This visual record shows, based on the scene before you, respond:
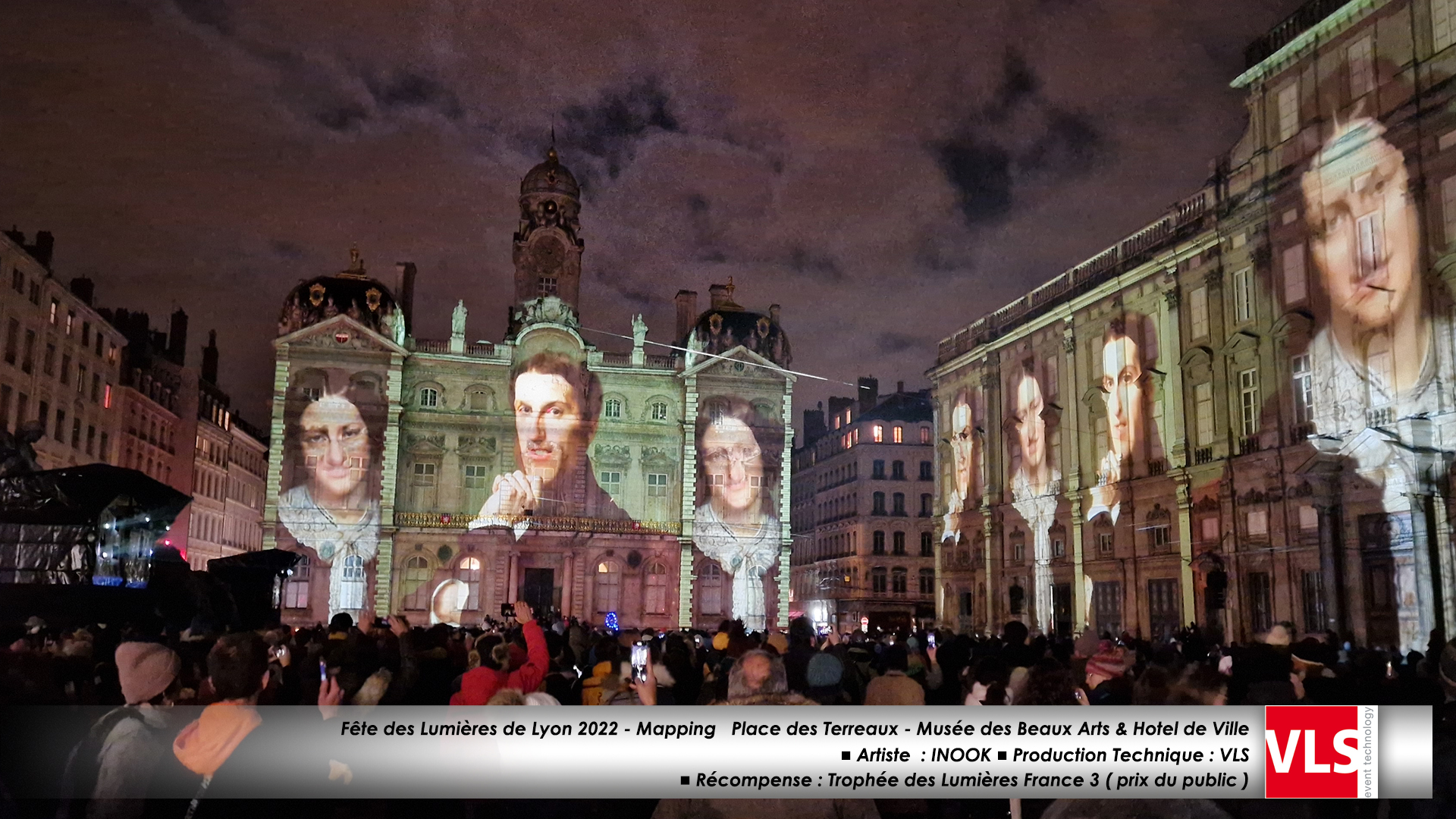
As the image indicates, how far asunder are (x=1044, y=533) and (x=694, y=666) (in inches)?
1343

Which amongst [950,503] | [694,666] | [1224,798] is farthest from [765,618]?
[1224,798]

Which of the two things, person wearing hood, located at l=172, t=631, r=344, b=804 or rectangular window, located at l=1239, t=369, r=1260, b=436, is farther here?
rectangular window, located at l=1239, t=369, r=1260, b=436

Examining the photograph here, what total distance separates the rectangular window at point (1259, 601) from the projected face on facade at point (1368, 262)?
6.06 metres

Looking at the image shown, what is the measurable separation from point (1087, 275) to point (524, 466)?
100ft

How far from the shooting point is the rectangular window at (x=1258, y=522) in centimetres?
3083

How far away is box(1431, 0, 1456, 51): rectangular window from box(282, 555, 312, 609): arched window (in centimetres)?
4971

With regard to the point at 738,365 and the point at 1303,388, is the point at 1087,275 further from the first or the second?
the point at 738,365

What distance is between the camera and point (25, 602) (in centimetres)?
1961

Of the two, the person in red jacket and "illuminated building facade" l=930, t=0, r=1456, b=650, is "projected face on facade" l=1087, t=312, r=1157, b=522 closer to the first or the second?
"illuminated building facade" l=930, t=0, r=1456, b=650

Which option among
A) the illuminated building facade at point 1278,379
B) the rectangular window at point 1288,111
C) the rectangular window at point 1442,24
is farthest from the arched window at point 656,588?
the rectangular window at point 1442,24

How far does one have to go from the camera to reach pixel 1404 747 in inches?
251

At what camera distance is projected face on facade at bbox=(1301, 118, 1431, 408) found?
25.9 m

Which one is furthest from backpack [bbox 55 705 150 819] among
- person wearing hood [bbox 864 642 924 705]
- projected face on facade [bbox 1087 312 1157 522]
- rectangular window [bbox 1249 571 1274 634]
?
projected face on facade [bbox 1087 312 1157 522]

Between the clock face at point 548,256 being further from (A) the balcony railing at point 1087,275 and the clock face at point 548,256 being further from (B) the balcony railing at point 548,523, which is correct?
(A) the balcony railing at point 1087,275
